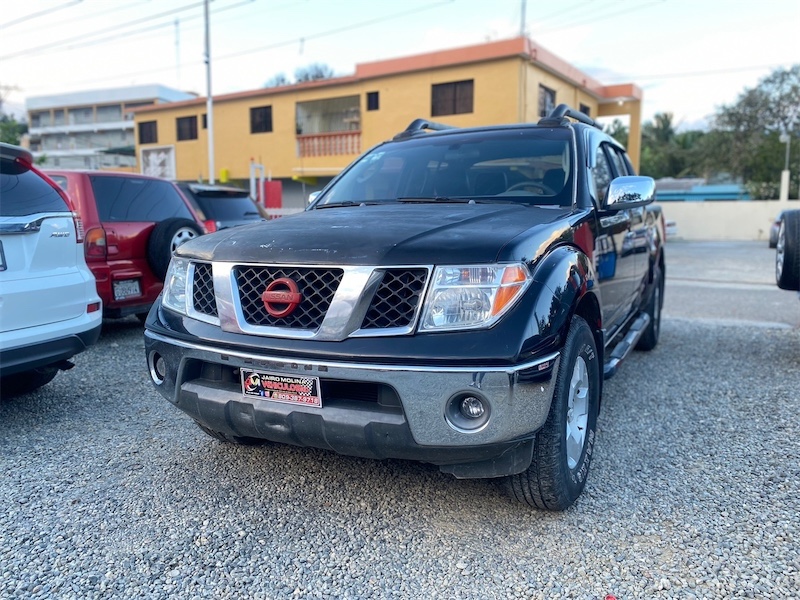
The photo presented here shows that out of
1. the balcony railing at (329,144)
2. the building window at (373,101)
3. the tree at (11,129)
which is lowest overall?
the balcony railing at (329,144)

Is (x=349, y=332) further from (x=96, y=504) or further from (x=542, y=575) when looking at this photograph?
(x=96, y=504)

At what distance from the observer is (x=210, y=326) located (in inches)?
104

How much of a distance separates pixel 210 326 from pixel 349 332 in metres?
0.67

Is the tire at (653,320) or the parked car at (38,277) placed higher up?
the parked car at (38,277)

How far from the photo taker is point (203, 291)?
2.78 m

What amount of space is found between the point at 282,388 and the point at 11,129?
68.3 metres

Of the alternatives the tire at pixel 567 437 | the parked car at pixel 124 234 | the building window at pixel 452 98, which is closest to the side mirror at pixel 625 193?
the tire at pixel 567 437

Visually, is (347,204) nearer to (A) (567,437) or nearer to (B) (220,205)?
(A) (567,437)

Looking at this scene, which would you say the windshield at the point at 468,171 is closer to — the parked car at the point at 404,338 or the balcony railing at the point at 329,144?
the parked car at the point at 404,338

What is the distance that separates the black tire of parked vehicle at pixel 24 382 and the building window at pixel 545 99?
717 inches

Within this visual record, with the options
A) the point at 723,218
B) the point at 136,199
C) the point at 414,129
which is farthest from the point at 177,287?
the point at 723,218

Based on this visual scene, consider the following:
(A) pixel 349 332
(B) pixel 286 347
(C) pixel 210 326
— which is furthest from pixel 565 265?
(C) pixel 210 326

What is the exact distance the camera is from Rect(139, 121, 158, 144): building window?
2798cm

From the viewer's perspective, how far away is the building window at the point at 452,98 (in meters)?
19.7
